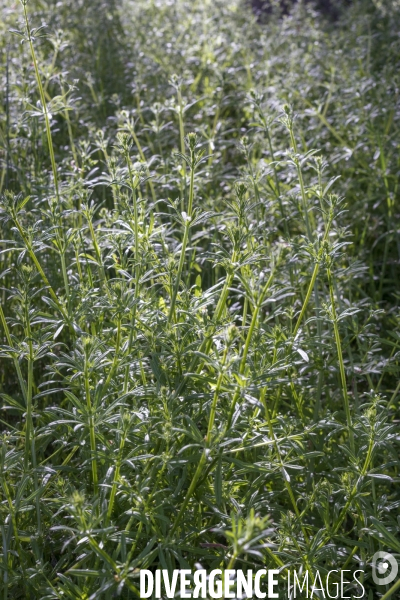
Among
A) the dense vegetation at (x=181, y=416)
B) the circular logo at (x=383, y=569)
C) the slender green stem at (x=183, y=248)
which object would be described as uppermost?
the slender green stem at (x=183, y=248)

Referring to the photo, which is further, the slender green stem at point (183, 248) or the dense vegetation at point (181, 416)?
→ the slender green stem at point (183, 248)

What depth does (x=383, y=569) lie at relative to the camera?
1.92 meters

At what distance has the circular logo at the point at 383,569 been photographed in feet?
6.30

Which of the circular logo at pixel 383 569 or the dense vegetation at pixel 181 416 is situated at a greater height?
the dense vegetation at pixel 181 416

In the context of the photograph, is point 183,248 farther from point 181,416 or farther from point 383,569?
point 383,569

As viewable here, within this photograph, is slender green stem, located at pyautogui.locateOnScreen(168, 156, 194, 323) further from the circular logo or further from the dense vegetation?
the circular logo

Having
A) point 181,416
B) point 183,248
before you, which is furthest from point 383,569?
point 183,248

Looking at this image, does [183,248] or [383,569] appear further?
[183,248]

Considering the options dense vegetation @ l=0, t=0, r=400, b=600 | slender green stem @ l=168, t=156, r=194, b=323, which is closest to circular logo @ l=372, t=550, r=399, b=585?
dense vegetation @ l=0, t=0, r=400, b=600

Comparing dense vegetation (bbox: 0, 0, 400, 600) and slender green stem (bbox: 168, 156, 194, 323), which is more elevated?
slender green stem (bbox: 168, 156, 194, 323)

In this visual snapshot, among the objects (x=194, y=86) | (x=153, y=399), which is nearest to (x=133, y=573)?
(x=153, y=399)

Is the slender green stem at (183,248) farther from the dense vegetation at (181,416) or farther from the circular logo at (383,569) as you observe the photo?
the circular logo at (383,569)

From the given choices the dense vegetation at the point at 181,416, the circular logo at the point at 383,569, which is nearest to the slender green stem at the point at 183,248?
the dense vegetation at the point at 181,416

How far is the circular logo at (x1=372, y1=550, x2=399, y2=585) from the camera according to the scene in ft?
6.30
